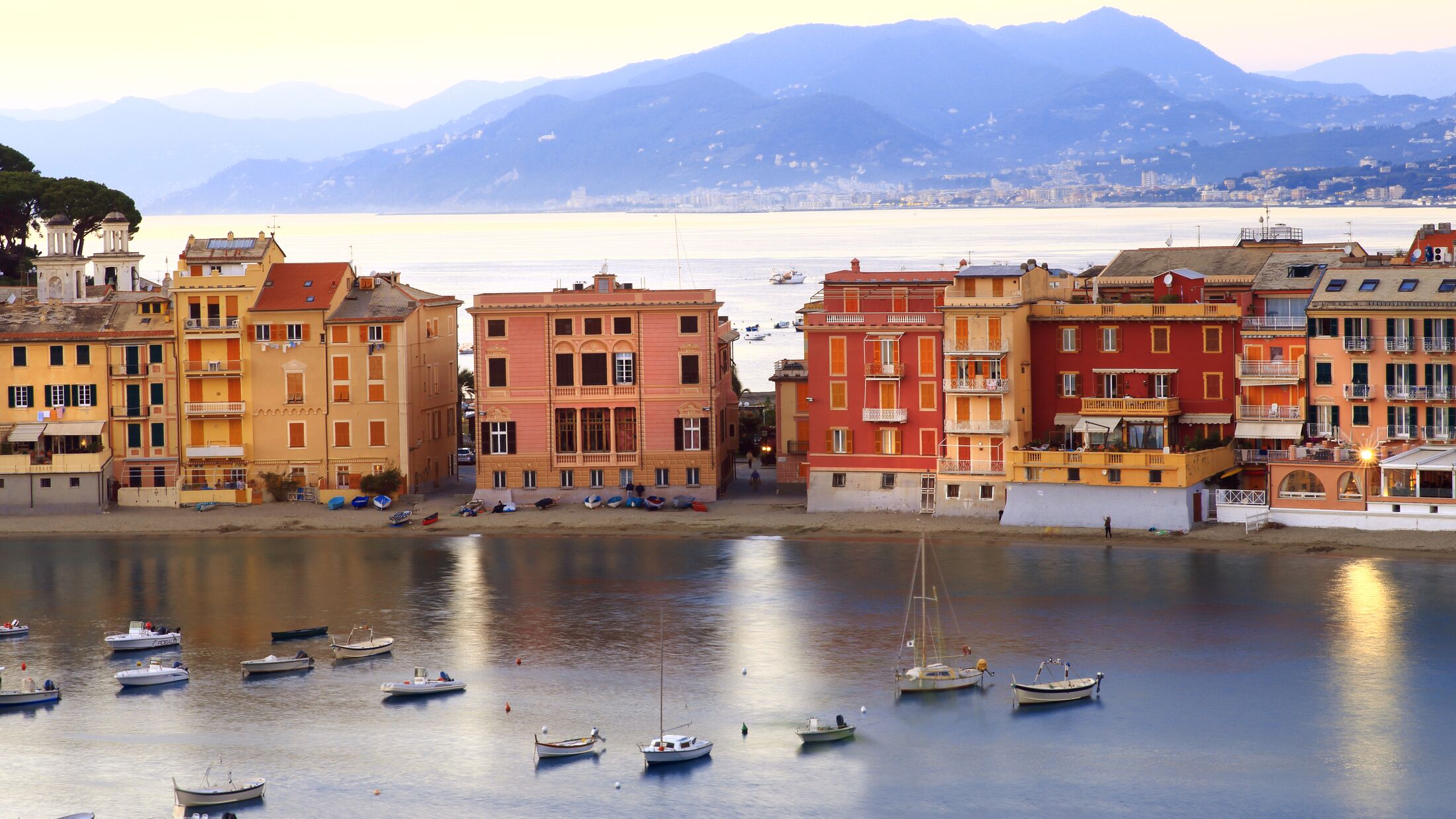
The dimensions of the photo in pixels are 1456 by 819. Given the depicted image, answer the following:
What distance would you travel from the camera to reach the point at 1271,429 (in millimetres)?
75688

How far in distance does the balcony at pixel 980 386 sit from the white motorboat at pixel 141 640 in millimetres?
32163

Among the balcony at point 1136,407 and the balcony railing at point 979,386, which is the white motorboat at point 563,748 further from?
the balcony at point 1136,407

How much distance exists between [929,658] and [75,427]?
1774 inches

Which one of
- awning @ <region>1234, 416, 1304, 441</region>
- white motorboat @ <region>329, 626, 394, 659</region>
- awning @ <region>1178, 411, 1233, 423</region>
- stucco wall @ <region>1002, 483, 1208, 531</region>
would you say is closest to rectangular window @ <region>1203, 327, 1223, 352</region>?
awning @ <region>1178, 411, 1233, 423</region>

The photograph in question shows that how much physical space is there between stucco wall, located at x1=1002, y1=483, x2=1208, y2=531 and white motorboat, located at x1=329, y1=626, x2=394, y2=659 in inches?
1070

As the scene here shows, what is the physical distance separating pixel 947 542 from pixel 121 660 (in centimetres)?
3149

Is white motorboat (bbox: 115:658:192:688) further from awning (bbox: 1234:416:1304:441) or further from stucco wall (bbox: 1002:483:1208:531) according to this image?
awning (bbox: 1234:416:1304:441)

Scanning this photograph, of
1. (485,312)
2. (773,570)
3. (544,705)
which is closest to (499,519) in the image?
(485,312)

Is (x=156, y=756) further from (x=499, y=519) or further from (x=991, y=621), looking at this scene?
(x=499, y=519)

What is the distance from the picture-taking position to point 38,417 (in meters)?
85.4

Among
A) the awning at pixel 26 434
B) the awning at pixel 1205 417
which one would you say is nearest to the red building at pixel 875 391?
the awning at pixel 1205 417

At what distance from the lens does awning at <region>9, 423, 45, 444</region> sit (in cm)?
8431

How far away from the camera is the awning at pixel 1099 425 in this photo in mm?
76688

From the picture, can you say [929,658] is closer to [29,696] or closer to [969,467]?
[969,467]
